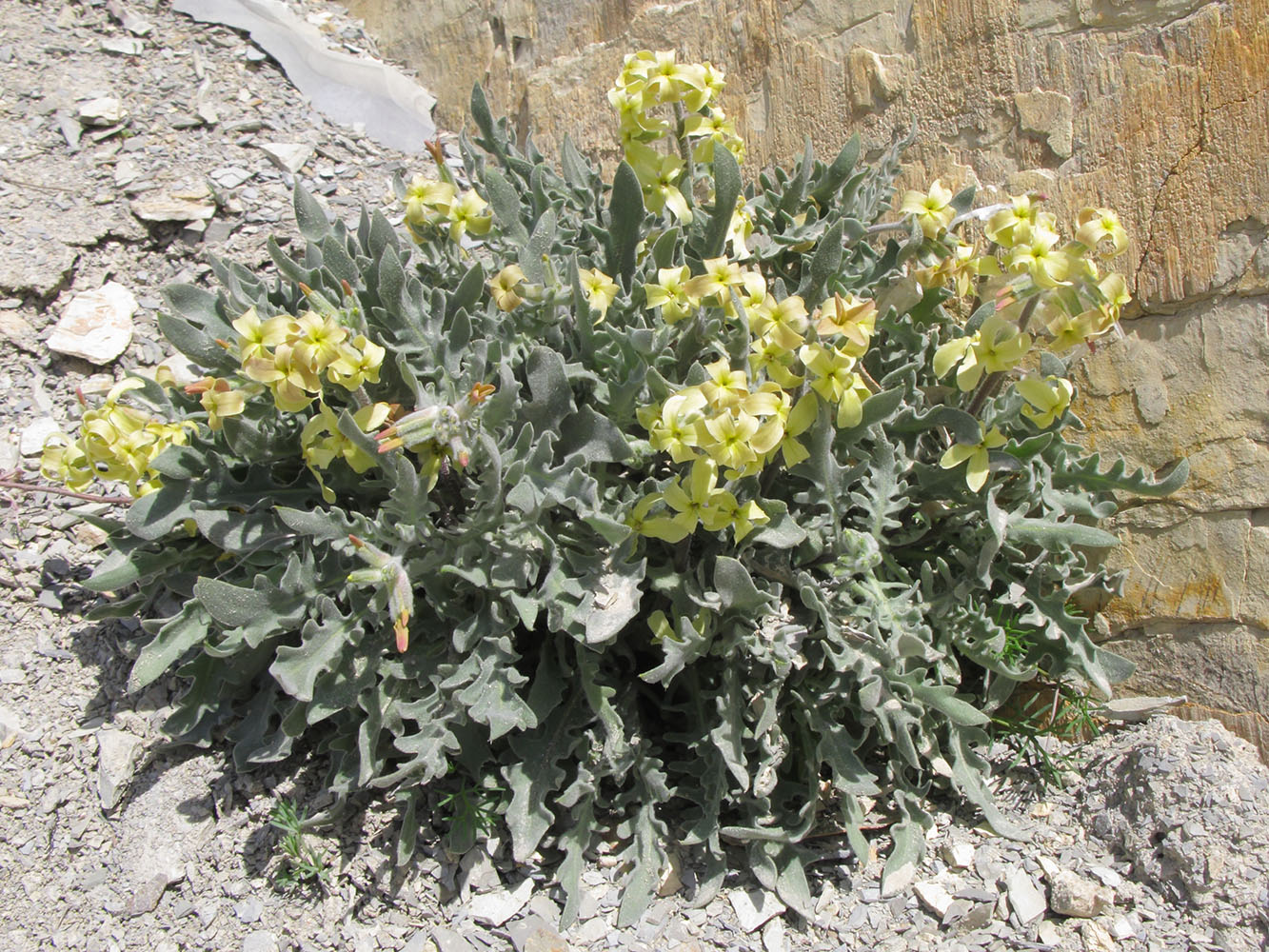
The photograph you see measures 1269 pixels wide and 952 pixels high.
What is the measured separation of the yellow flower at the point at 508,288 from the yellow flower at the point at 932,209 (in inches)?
47.7

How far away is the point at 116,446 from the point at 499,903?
176cm

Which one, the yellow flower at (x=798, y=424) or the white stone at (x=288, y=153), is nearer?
the yellow flower at (x=798, y=424)

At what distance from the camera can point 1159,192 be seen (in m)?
3.41

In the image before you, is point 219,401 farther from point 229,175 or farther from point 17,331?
point 229,175

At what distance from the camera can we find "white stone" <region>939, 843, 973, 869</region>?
301 cm

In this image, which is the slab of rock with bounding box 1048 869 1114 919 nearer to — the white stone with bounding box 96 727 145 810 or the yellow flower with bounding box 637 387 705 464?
the yellow flower with bounding box 637 387 705 464

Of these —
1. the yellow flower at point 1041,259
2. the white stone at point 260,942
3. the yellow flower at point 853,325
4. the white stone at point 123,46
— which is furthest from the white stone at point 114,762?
the white stone at point 123,46

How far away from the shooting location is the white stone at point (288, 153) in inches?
196

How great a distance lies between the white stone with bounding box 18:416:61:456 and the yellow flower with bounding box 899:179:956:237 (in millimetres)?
3200

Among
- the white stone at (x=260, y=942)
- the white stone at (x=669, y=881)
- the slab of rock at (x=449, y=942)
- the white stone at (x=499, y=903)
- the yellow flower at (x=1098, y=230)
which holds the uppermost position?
the yellow flower at (x=1098, y=230)

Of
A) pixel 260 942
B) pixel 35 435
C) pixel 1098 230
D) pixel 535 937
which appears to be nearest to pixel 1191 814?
pixel 1098 230

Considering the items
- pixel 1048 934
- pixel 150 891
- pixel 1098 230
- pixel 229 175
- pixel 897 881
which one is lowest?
pixel 150 891

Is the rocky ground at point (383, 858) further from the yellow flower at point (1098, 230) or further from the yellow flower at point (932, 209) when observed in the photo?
the yellow flower at point (932, 209)

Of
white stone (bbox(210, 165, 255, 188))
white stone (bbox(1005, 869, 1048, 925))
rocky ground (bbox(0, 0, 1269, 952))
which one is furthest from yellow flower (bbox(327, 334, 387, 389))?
white stone (bbox(210, 165, 255, 188))
